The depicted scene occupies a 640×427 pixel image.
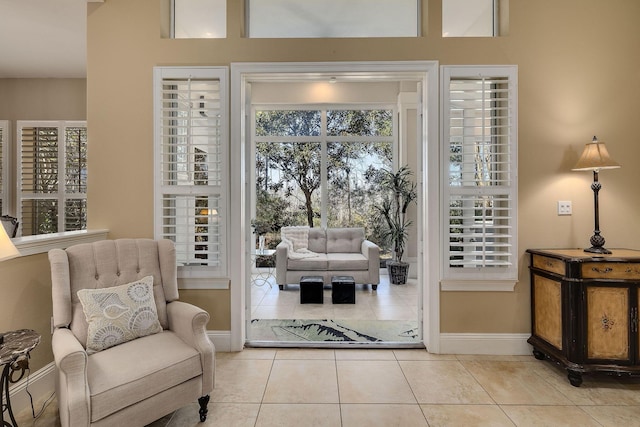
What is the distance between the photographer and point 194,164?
120 inches

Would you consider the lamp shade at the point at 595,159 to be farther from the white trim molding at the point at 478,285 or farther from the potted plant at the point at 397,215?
the potted plant at the point at 397,215

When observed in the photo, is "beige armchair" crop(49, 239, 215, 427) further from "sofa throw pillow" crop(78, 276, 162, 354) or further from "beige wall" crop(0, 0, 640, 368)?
"beige wall" crop(0, 0, 640, 368)

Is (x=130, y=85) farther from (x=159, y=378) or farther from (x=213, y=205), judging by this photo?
(x=159, y=378)

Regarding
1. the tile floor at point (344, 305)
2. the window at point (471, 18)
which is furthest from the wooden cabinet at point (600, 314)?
the window at point (471, 18)

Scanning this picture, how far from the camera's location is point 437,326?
10.0ft

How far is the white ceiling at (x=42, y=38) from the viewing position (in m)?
3.42

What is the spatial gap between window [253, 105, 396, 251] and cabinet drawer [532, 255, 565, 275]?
369 centimetres

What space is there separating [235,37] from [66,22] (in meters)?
2.12

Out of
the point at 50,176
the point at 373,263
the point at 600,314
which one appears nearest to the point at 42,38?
the point at 50,176

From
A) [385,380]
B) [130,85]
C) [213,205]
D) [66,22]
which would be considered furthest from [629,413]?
[66,22]

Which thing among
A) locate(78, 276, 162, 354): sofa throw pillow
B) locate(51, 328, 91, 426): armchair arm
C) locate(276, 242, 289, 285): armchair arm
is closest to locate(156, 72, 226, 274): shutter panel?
locate(78, 276, 162, 354): sofa throw pillow

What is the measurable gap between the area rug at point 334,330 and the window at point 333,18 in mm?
2928

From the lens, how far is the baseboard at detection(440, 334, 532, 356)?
3.03 meters

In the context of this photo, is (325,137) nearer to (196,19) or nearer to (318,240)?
(318,240)
